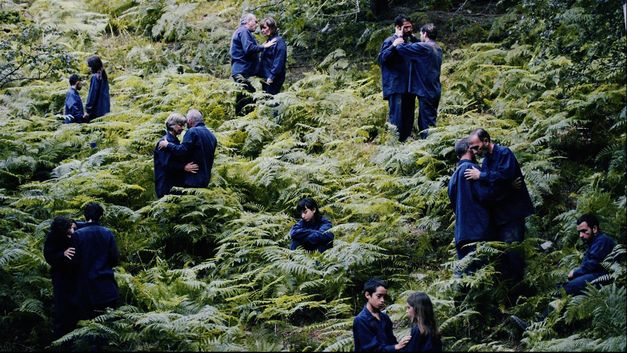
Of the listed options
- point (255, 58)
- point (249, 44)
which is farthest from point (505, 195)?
point (255, 58)

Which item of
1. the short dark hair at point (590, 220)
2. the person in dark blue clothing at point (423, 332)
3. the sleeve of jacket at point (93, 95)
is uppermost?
the sleeve of jacket at point (93, 95)

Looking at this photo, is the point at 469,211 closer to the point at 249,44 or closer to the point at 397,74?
the point at 397,74

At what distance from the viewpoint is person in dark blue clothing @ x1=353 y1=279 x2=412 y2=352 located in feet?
27.6

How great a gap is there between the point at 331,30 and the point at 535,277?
10.5m

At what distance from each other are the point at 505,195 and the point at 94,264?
15.7ft

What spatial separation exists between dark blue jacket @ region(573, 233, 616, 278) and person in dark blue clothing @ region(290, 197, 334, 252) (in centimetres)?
321

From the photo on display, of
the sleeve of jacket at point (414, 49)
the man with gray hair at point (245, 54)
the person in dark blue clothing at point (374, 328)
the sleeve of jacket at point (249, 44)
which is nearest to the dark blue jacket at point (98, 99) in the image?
the man with gray hair at point (245, 54)

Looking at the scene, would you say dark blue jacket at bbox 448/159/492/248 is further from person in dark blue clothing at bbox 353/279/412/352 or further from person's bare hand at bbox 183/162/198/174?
person's bare hand at bbox 183/162/198/174

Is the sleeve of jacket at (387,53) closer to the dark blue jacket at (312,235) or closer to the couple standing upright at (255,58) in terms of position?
the couple standing upright at (255,58)

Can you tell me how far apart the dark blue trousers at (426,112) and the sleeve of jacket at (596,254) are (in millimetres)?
4892

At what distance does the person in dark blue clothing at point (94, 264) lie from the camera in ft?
33.8

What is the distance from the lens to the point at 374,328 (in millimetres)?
8516

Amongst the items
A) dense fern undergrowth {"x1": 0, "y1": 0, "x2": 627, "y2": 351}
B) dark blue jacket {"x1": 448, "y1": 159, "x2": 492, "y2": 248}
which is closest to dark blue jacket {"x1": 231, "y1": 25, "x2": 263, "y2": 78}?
dense fern undergrowth {"x1": 0, "y1": 0, "x2": 627, "y2": 351}

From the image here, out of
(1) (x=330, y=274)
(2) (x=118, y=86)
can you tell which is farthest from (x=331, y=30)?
(1) (x=330, y=274)
